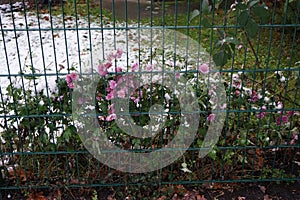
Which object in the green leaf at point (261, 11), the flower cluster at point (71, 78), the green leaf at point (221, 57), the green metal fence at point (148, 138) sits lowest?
the green metal fence at point (148, 138)

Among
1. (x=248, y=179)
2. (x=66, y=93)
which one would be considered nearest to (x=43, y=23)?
(x=66, y=93)

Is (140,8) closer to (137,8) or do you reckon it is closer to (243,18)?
(137,8)

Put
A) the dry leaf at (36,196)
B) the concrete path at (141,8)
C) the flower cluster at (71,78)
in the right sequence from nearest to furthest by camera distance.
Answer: the flower cluster at (71,78), the dry leaf at (36,196), the concrete path at (141,8)

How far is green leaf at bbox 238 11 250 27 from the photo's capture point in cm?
253

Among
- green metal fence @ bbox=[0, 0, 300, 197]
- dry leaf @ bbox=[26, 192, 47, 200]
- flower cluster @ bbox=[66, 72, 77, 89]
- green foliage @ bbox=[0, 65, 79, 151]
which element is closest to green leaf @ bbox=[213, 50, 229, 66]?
green metal fence @ bbox=[0, 0, 300, 197]

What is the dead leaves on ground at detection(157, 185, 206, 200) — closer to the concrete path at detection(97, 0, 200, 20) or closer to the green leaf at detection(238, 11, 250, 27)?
the green leaf at detection(238, 11, 250, 27)

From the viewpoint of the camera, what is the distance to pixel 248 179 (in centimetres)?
318

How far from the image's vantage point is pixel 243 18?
8.33ft

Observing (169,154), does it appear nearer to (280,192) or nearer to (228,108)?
(228,108)

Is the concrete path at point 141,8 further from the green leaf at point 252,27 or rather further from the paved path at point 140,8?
the green leaf at point 252,27

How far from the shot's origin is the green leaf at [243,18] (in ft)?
8.30

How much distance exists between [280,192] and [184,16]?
4576 mm

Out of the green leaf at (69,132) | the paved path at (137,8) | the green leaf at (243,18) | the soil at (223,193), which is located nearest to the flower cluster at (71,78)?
the green leaf at (69,132)

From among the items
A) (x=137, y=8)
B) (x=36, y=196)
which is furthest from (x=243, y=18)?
(x=137, y=8)
